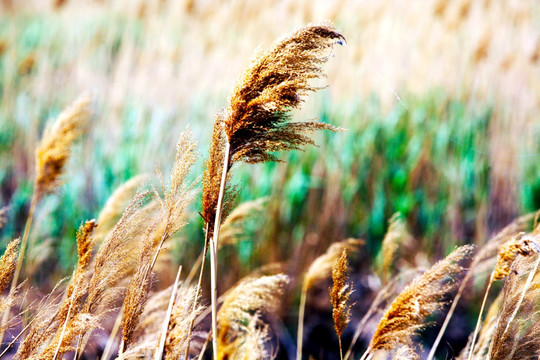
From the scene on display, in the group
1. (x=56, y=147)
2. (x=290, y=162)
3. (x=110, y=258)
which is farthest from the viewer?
(x=290, y=162)

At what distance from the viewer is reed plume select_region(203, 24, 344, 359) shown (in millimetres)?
1093

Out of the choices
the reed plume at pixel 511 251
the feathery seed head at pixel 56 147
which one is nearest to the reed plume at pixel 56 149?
the feathery seed head at pixel 56 147

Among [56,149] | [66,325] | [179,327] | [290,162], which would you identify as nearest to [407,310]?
[179,327]

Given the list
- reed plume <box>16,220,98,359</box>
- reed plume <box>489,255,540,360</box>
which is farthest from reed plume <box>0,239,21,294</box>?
reed plume <box>489,255,540,360</box>

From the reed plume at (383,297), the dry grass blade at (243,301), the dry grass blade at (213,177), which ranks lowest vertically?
the reed plume at (383,297)

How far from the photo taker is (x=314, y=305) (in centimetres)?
312

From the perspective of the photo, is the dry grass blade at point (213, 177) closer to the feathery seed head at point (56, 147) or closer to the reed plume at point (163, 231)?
the reed plume at point (163, 231)

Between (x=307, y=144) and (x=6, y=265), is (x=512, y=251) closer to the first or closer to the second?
(x=6, y=265)

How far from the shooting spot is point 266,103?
3.58 ft

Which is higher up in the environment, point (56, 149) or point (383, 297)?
point (56, 149)

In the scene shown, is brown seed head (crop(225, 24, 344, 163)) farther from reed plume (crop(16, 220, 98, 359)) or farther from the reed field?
the reed field

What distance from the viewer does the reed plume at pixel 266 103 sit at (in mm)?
1093

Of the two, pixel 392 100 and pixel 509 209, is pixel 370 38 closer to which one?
pixel 392 100

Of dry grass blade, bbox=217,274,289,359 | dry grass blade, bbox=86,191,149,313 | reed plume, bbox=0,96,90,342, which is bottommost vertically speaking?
dry grass blade, bbox=217,274,289,359
